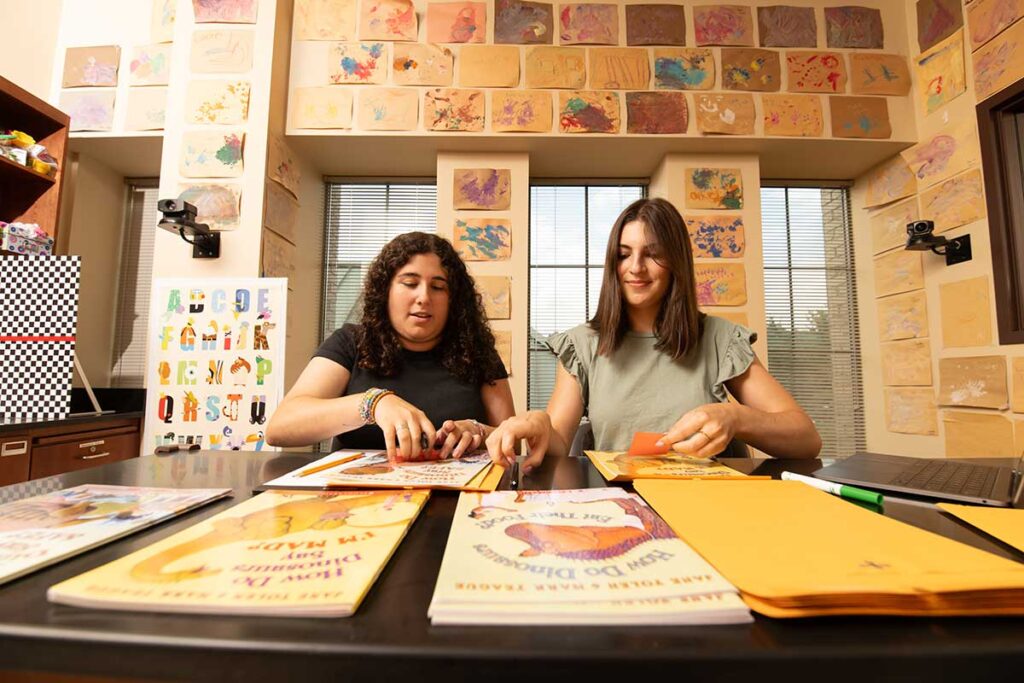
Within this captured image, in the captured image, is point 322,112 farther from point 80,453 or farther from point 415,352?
point 80,453

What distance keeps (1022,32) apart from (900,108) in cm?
51

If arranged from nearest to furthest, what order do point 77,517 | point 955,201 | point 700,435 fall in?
1. point 77,517
2. point 700,435
3. point 955,201

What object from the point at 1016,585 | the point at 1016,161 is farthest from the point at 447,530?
the point at 1016,161

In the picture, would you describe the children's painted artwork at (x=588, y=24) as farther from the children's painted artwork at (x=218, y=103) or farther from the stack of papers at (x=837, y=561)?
the stack of papers at (x=837, y=561)

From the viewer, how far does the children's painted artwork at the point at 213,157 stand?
2.19 m

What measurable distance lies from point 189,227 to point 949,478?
261 cm

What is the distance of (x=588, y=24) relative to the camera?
2424 mm

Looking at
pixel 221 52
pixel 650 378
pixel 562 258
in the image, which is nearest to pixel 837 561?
pixel 650 378

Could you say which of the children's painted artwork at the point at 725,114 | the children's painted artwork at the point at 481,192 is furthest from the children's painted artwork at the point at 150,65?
the children's painted artwork at the point at 725,114

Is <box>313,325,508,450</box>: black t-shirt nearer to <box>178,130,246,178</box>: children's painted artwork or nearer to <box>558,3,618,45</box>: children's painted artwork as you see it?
<box>178,130,246,178</box>: children's painted artwork

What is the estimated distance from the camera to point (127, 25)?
2.44 m

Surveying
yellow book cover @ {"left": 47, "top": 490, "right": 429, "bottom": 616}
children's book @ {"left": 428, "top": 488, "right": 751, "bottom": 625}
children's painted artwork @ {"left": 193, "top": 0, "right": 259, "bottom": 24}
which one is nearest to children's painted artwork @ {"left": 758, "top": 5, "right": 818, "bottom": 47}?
children's painted artwork @ {"left": 193, "top": 0, "right": 259, "bottom": 24}

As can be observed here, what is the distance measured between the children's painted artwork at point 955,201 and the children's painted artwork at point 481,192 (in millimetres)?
2123

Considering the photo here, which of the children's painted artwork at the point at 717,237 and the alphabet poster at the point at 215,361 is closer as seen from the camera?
the alphabet poster at the point at 215,361
